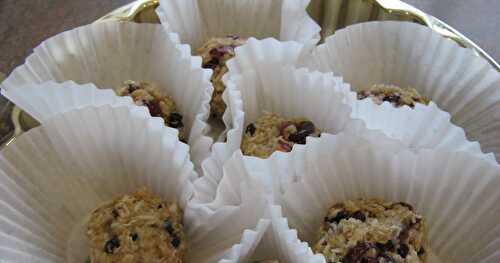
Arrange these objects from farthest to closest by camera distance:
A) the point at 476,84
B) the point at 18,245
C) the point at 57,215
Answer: the point at 476,84 → the point at 57,215 → the point at 18,245

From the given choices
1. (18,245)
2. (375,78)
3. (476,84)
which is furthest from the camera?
(375,78)

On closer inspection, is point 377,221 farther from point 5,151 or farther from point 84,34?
point 84,34

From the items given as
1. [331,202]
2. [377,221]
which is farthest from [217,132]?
[377,221]

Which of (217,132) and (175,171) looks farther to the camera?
(217,132)

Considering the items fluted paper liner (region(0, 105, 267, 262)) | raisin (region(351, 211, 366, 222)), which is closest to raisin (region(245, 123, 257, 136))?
fluted paper liner (region(0, 105, 267, 262))

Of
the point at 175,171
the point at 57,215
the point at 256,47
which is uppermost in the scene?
the point at 256,47

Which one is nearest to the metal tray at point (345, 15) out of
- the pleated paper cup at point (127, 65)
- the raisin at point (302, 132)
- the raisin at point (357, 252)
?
the pleated paper cup at point (127, 65)

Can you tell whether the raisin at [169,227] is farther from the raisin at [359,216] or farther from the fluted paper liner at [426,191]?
the raisin at [359,216]

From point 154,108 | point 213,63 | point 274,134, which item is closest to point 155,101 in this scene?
point 154,108
